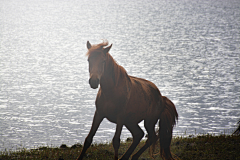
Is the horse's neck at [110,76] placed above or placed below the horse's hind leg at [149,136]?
above

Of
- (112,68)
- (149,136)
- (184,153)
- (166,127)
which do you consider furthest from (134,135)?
(184,153)

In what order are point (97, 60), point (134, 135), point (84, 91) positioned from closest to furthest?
point (97, 60) < point (134, 135) < point (84, 91)

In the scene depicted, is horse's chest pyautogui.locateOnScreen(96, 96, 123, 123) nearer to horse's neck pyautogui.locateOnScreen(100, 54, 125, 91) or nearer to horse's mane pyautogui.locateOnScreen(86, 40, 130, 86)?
horse's neck pyautogui.locateOnScreen(100, 54, 125, 91)

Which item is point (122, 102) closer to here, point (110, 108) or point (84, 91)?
point (110, 108)

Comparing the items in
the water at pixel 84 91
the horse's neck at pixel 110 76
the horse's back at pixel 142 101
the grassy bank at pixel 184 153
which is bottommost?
the water at pixel 84 91

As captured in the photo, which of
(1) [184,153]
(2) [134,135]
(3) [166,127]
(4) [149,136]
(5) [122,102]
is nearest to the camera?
(5) [122,102]

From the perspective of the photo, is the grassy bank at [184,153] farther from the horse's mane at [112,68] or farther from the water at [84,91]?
the water at [84,91]

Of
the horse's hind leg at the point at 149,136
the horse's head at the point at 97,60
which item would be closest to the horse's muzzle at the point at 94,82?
the horse's head at the point at 97,60

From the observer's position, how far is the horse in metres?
7.62

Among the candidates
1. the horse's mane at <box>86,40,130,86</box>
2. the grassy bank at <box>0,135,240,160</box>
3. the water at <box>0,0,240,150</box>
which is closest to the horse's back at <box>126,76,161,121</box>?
the horse's mane at <box>86,40,130,86</box>

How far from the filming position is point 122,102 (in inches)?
316

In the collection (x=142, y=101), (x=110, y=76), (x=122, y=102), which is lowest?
(x=142, y=101)

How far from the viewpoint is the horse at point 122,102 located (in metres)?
7.62

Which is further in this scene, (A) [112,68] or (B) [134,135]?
(B) [134,135]
